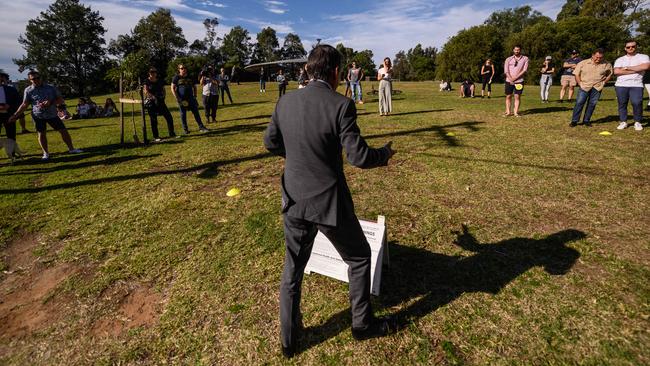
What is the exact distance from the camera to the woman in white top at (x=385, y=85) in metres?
11.2

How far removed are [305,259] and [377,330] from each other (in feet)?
2.81

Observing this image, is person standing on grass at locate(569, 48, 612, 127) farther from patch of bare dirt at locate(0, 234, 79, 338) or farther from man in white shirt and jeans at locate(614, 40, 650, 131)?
patch of bare dirt at locate(0, 234, 79, 338)

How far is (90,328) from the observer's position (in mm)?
2891

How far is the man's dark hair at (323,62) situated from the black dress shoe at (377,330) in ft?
6.13

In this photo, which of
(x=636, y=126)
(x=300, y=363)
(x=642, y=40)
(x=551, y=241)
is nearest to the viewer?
(x=300, y=363)

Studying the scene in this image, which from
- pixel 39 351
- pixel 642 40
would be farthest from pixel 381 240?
pixel 642 40

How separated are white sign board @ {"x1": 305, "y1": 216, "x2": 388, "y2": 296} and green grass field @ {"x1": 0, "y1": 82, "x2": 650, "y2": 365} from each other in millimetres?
154

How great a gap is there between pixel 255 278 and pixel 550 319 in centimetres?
266

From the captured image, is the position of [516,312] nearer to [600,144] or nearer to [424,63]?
[600,144]

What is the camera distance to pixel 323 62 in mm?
2115

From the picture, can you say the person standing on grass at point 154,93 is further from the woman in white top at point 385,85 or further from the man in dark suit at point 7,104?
the woman in white top at point 385,85

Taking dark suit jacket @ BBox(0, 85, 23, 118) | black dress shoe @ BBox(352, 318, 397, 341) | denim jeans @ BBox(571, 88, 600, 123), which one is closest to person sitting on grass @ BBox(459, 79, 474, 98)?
denim jeans @ BBox(571, 88, 600, 123)

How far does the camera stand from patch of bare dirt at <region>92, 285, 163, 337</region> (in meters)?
2.88

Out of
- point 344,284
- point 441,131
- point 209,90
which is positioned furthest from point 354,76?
point 344,284
